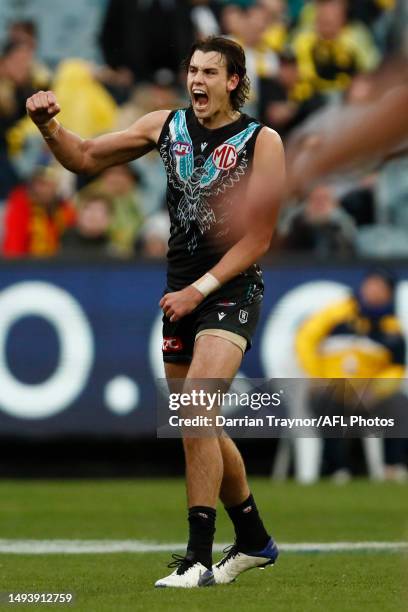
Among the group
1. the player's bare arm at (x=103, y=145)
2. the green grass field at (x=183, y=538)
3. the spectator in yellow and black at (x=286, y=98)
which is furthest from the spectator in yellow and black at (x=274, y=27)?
the player's bare arm at (x=103, y=145)

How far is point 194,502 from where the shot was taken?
265 inches

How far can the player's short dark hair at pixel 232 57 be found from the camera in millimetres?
6852

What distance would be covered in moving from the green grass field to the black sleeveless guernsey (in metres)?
1.47

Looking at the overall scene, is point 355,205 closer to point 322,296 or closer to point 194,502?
point 322,296

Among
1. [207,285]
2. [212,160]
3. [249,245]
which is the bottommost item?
[207,285]

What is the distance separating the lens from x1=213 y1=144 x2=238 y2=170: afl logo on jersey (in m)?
6.84

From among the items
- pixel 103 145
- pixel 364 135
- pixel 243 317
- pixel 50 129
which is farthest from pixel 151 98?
pixel 364 135

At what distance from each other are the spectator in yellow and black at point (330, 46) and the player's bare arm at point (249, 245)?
873 cm

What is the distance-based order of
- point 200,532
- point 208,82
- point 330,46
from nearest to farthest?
point 200,532
point 208,82
point 330,46

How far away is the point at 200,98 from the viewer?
685 centimetres

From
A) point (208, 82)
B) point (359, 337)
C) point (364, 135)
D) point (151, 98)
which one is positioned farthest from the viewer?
point (151, 98)

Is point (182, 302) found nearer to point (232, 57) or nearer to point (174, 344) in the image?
point (174, 344)

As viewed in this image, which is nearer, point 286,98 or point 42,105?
point 42,105

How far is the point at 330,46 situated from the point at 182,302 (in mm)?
9349
